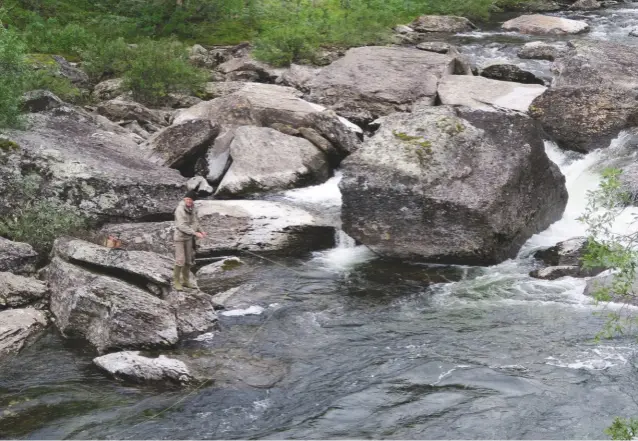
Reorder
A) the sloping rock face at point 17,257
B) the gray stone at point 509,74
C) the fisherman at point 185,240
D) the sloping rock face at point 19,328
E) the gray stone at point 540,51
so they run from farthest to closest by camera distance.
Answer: the gray stone at point 540,51 < the gray stone at point 509,74 < the sloping rock face at point 17,257 < the fisherman at point 185,240 < the sloping rock face at point 19,328

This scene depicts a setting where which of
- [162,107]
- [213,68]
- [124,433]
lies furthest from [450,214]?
[213,68]

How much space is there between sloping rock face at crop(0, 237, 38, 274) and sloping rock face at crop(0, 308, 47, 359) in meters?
1.43

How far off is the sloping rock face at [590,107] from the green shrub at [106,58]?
49.1ft

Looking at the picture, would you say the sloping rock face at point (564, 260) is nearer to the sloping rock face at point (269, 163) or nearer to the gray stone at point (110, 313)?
the sloping rock face at point (269, 163)

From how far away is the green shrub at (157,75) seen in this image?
2672 cm

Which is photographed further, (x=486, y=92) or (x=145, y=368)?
(x=486, y=92)

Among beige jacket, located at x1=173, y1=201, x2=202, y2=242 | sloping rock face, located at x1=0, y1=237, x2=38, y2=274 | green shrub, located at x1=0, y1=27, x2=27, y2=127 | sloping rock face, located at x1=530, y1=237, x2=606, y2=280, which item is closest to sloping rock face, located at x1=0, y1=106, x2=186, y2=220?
green shrub, located at x1=0, y1=27, x2=27, y2=127

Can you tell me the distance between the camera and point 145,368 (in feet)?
40.3

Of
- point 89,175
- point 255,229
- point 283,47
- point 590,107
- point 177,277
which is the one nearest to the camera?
point 177,277

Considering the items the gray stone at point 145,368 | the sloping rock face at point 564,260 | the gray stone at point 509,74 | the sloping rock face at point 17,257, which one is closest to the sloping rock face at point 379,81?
the gray stone at point 509,74

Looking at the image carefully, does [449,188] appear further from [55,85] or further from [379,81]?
[55,85]

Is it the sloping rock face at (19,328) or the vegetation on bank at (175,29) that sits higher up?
the vegetation on bank at (175,29)

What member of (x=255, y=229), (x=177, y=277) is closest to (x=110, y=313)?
(x=177, y=277)

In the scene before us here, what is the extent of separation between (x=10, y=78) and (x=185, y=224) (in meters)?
6.95
